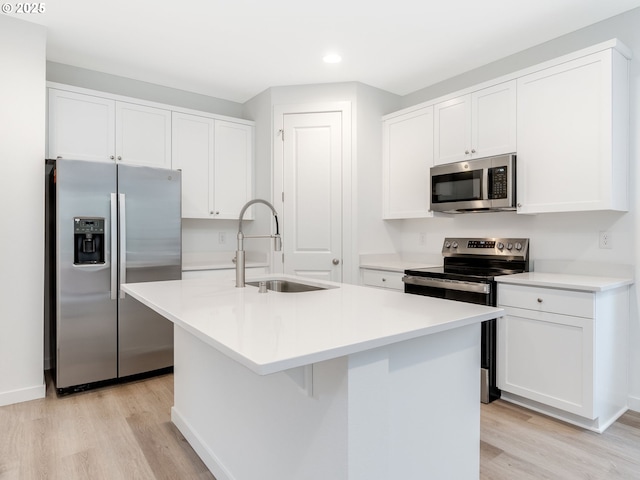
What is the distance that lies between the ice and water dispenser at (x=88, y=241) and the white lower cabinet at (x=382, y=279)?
7.02 feet

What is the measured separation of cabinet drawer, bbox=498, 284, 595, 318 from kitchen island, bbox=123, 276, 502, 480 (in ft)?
3.41

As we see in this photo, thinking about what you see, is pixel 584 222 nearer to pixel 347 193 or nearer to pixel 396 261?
pixel 396 261

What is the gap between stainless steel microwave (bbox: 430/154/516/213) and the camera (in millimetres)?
2812

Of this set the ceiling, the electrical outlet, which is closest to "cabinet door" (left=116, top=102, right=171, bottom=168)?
the ceiling

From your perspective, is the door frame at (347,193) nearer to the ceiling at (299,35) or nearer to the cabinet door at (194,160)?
the ceiling at (299,35)

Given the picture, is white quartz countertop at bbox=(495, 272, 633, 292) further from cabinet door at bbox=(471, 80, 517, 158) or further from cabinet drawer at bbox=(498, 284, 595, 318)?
cabinet door at bbox=(471, 80, 517, 158)

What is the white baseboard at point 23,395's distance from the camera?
261 cm

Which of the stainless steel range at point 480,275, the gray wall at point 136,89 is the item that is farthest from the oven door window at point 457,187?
the gray wall at point 136,89

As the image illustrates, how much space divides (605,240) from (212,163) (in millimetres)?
3227

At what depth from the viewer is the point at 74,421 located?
2.39 m

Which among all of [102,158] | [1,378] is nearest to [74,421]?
[1,378]

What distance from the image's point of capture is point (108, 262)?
9.48 ft

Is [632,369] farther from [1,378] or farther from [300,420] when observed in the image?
[1,378]

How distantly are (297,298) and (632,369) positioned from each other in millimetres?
2285
